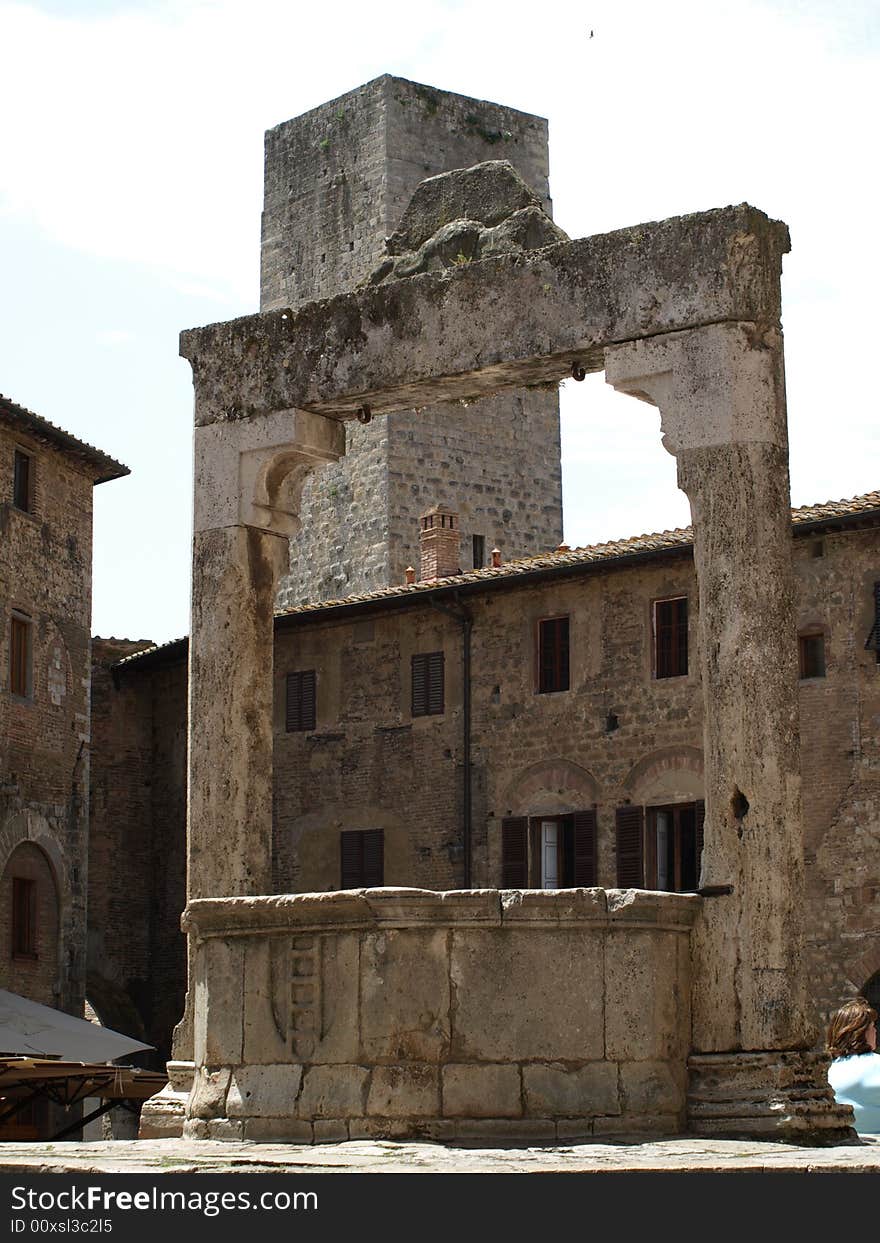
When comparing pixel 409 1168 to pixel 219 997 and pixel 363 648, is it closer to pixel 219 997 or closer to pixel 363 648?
pixel 219 997

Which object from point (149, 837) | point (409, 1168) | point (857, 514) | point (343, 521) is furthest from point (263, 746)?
point (343, 521)

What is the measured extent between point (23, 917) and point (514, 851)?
19.9 ft

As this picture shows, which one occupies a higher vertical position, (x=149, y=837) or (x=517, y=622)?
(x=517, y=622)

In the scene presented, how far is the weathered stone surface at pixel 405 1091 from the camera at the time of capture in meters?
10.4

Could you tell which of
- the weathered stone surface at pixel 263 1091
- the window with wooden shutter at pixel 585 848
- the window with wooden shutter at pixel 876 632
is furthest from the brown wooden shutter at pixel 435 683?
the weathered stone surface at pixel 263 1091

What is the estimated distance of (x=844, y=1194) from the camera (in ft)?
27.5

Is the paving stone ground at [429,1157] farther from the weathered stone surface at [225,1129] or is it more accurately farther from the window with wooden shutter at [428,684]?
the window with wooden shutter at [428,684]

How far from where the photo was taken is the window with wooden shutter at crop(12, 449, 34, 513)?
90.7 feet

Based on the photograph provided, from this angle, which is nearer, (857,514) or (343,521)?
(857,514)

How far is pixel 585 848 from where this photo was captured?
27.0 metres

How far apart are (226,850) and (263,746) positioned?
66 centimetres

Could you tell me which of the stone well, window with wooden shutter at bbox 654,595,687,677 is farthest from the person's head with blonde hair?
window with wooden shutter at bbox 654,595,687,677

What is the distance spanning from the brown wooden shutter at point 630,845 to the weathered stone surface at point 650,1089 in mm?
15282

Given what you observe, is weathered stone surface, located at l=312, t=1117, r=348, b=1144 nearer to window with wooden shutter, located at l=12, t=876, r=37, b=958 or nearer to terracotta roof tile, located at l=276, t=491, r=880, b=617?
terracotta roof tile, located at l=276, t=491, r=880, b=617
